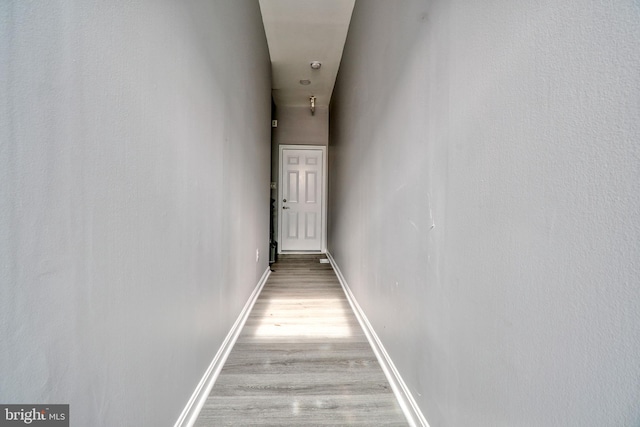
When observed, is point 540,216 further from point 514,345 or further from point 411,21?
point 411,21

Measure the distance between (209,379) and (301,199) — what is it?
13.9 ft

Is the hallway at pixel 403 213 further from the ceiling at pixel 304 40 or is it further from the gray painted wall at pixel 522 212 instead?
the ceiling at pixel 304 40

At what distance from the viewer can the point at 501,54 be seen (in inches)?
28.5

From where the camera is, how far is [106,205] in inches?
28.1

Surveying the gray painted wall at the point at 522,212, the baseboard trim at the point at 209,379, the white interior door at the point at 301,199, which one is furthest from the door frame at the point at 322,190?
the gray painted wall at the point at 522,212

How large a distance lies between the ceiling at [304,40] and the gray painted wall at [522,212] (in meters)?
1.95

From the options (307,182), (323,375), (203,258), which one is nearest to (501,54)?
(203,258)

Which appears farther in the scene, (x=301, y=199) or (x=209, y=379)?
(x=301, y=199)

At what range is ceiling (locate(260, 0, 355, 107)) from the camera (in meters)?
2.89

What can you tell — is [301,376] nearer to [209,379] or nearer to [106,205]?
[209,379]

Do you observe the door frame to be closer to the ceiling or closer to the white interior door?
the white interior door

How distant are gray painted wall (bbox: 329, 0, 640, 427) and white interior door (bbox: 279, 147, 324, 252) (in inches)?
167

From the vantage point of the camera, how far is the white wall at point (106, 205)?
51cm

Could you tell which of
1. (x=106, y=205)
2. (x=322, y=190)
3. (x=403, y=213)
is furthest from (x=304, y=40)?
(x=106, y=205)
